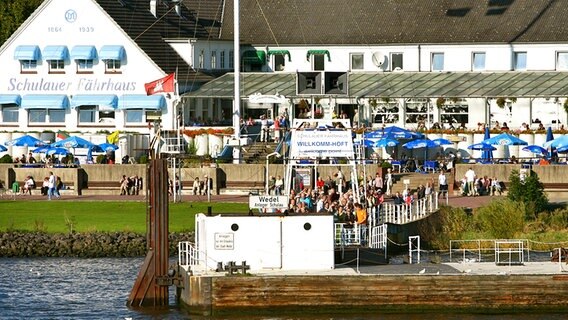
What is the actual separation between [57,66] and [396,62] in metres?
20.3

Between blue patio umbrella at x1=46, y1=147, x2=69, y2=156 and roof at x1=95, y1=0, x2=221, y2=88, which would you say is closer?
blue patio umbrella at x1=46, y1=147, x2=69, y2=156

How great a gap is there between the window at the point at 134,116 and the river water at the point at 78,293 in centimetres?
3811

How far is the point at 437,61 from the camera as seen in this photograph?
103 metres

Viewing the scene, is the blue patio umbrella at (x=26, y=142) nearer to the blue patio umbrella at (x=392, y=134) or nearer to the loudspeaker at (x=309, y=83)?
the blue patio umbrella at (x=392, y=134)

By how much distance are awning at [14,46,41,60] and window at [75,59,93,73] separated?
2421 millimetres

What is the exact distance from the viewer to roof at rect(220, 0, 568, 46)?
102 meters

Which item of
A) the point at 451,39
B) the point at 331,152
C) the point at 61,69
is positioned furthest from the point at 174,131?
the point at 331,152

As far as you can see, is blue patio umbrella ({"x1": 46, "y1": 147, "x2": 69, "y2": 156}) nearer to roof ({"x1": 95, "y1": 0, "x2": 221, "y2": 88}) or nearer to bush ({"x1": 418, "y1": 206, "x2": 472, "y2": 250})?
roof ({"x1": 95, "y1": 0, "x2": 221, "y2": 88})

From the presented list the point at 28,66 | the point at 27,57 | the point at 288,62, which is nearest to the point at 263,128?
the point at 288,62

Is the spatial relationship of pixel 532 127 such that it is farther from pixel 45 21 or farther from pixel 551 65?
pixel 45 21

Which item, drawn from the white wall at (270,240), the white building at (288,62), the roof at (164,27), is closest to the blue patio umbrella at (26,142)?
the white building at (288,62)

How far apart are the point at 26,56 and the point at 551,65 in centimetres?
3086

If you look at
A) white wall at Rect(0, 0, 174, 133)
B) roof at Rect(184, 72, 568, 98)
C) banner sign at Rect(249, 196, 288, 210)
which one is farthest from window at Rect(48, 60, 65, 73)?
banner sign at Rect(249, 196, 288, 210)

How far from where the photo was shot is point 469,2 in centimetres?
10438
